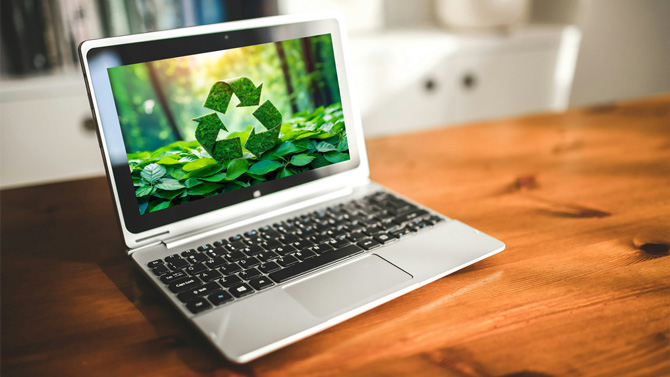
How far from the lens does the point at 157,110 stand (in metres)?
0.65

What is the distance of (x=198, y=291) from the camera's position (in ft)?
1.81

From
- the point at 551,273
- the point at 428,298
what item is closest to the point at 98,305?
the point at 428,298

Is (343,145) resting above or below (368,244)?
above

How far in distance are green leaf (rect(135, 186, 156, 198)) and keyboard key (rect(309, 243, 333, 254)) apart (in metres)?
0.21

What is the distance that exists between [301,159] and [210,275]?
24cm

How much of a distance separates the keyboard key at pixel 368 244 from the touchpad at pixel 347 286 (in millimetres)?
23

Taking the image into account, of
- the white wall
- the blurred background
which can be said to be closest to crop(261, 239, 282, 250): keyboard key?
the blurred background

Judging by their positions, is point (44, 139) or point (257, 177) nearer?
point (257, 177)

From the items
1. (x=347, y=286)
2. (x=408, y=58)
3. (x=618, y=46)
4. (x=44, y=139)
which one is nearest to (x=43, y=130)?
(x=44, y=139)

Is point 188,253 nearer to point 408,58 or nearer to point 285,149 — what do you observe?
point 285,149

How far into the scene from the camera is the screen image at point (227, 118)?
2.11 feet

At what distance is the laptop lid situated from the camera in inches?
24.7

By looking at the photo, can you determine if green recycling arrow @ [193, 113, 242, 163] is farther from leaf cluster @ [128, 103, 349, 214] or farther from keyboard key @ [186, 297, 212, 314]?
keyboard key @ [186, 297, 212, 314]

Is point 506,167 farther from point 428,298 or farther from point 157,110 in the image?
point 157,110
